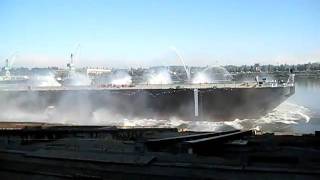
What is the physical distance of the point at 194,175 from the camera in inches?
216

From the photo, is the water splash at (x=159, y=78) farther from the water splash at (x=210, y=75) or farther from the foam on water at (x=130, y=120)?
the foam on water at (x=130, y=120)

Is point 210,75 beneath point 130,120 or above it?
above

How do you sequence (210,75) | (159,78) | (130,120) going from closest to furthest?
(130,120) → (159,78) → (210,75)

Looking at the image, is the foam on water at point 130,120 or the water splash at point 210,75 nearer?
the foam on water at point 130,120

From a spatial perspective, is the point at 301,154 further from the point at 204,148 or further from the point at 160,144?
the point at 160,144

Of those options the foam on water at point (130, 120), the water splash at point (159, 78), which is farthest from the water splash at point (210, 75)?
the foam on water at point (130, 120)

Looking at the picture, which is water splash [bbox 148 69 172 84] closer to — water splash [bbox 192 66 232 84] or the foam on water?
water splash [bbox 192 66 232 84]

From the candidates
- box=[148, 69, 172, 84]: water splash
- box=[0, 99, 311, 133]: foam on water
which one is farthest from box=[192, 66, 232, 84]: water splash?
box=[0, 99, 311, 133]: foam on water

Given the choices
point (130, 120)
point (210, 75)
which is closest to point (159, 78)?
point (210, 75)

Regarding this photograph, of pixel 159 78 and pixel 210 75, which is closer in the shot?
pixel 159 78

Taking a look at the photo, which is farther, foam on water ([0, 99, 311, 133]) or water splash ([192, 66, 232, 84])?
water splash ([192, 66, 232, 84])

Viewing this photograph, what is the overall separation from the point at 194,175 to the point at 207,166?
197mm

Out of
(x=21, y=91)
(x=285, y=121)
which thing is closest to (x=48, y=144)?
(x=285, y=121)

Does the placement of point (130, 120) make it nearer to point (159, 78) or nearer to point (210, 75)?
point (159, 78)
